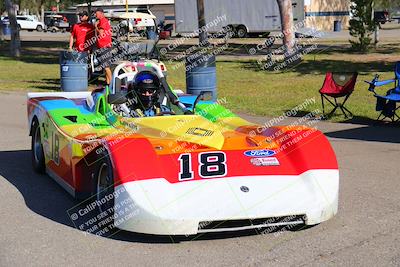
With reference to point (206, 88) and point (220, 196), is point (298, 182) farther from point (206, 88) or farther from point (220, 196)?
point (206, 88)

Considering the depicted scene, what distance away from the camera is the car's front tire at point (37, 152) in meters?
8.39

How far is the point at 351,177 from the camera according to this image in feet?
26.6

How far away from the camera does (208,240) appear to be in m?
5.71

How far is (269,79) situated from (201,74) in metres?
5.52

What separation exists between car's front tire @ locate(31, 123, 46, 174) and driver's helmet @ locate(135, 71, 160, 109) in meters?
1.65

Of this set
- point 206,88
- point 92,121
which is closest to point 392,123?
point 206,88

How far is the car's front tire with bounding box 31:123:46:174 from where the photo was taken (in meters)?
8.39

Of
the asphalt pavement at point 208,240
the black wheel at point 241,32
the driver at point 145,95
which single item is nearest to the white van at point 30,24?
the black wheel at point 241,32

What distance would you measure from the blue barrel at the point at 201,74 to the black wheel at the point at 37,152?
21.8 ft

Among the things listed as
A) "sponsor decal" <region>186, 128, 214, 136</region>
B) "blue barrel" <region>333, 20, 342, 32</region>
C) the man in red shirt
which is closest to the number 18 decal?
"sponsor decal" <region>186, 128, 214, 136</region>

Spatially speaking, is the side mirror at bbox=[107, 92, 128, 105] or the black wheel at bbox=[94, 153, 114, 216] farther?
the side mirror at bbox=[107, 92, 128, 105]

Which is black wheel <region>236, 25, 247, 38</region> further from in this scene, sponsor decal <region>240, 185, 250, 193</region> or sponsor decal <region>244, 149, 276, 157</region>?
sponsor decal <region>240, 185, 250, 193</region>

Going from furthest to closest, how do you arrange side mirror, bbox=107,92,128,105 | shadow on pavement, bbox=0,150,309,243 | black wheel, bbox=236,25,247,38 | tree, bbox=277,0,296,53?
black wheel, bbox=236,25,247,38 < tree, bbox=277,0,296,53 < side mirror, bbox=107,92,128,105 < shadow on pavement, bbox=0,150,309,243

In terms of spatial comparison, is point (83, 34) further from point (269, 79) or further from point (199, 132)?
point (199, 132)
